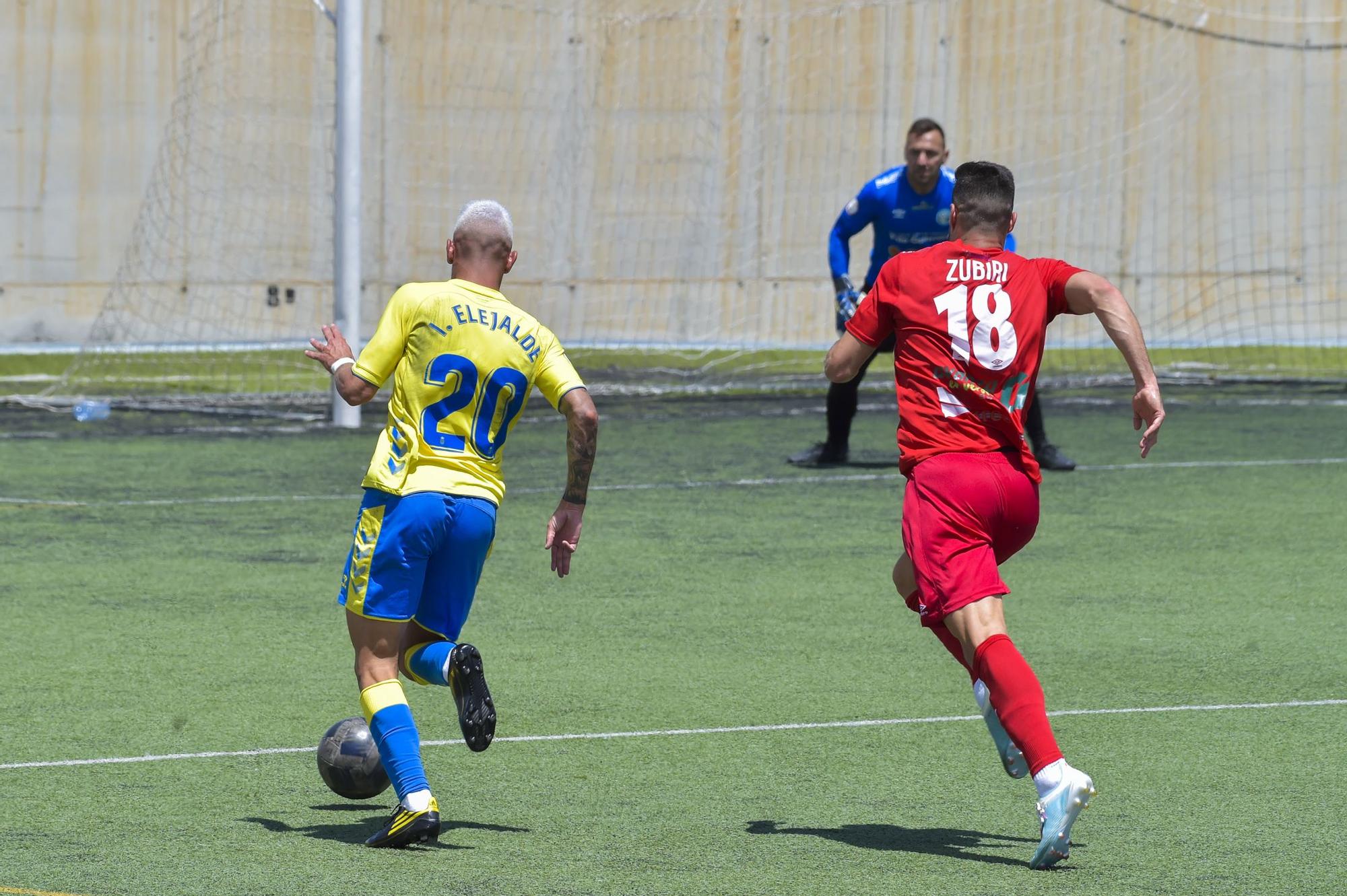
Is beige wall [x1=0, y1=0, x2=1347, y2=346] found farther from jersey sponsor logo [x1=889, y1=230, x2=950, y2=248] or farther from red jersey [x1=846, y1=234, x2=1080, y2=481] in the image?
red jersey [x1=846, y1=234, x2=1080, y2=481]

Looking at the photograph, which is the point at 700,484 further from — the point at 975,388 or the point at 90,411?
the point at 975,388

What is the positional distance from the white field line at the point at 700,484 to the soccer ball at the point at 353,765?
6502 millimetres

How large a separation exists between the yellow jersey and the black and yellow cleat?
831 millimetres

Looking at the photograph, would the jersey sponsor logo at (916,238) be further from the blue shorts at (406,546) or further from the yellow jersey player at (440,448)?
the blue shorts at (406,546)

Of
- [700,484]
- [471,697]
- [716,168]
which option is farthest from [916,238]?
[716,168]

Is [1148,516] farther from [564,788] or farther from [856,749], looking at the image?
[564,788]

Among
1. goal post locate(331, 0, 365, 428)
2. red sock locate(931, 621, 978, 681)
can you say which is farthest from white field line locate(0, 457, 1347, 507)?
red sock locate(931, 621, 978, 681)

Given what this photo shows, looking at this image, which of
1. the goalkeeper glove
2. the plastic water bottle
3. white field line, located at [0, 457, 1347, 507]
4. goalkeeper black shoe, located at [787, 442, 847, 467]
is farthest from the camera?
the plastic water bottle

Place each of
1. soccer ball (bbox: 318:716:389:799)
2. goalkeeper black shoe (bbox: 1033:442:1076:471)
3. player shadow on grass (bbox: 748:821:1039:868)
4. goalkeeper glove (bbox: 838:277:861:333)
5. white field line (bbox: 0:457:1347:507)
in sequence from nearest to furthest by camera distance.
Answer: player shadow on grass (bbox: 748:821:1039:868), soccer ball (bbox: 318:716:389:799), white field line (bbox: 0:457:1347:507), goalkeeper glove (bbox: 838:277:861:333), goalkeeper black shoe (bbox: 1033:442:1076:471)

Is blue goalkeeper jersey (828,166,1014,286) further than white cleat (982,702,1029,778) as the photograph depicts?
Yes

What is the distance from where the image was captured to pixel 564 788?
6121mm

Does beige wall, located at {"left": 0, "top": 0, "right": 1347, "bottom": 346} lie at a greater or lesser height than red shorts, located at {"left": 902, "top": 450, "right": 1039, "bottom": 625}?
greater

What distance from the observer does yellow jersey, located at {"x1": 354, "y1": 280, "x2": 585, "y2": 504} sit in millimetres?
5684

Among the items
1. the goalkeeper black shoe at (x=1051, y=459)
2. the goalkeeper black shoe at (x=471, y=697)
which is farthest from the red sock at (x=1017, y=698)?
the goalkeeper black shoe at (x=1051, y=459)
